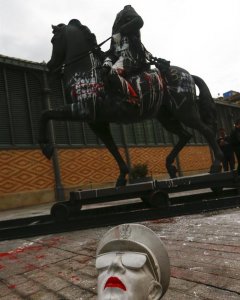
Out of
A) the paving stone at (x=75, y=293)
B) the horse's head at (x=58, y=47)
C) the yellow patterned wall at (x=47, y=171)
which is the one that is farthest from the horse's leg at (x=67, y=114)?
the yellow patterned wall at (x=47, y=171)

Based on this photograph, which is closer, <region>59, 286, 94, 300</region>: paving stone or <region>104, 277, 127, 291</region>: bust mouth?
<region>104, 277, 127, 291</region>: bust mouth

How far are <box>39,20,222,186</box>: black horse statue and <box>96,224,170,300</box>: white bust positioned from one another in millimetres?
3132

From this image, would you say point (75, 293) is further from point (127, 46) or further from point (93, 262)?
point (127, 46)

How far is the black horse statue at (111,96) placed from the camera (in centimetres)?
434

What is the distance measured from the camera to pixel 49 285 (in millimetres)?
2129

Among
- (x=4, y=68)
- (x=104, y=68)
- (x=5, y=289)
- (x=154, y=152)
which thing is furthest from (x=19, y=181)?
(x=5, y=289)

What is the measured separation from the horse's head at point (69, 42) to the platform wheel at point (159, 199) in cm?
215

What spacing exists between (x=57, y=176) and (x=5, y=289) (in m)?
11.5

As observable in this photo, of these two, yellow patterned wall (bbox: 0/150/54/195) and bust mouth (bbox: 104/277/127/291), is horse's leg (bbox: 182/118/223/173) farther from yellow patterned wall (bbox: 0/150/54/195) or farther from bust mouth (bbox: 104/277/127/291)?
yellow patterned wall (bbox: 0/150/54/195)

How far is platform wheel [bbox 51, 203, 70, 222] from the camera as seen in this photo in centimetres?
418

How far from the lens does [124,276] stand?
1.16m

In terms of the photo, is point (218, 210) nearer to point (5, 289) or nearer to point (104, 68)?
point (104, 68)

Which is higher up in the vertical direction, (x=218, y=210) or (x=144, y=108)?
(x=144, y=108)

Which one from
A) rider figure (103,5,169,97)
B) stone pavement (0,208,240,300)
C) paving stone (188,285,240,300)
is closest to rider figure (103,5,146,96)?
rider figure (103,5,169,97)
